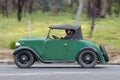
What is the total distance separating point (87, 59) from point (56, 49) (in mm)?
1163

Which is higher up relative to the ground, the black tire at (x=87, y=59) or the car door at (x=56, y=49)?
the car door at (x=56, y=49)

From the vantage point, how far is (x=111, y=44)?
24.5 metres

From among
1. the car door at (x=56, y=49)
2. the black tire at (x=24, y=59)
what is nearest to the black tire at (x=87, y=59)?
the car door at (x=56, y=49)

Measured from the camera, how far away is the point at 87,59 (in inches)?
687

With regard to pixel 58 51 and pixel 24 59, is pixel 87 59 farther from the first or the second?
pixel 24 59

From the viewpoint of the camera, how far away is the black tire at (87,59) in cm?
1734

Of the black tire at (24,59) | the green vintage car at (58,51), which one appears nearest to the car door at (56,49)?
the green vintage car at (58,51)

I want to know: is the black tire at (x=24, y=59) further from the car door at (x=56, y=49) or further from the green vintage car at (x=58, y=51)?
the car door at (x=56, y=49)

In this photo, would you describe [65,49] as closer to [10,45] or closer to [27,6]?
[10,45]

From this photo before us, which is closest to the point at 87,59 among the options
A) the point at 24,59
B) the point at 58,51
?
the point at 58,51

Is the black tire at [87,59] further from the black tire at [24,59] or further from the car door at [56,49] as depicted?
the black tire at [24,59]

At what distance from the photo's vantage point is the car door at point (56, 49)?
56.9 feet

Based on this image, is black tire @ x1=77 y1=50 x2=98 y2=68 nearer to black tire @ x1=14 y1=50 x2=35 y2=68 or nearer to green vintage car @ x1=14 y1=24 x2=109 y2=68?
green vintage car @ x1=14 y1=24 x2=109 y2=68

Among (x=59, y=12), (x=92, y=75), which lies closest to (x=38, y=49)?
(x=92, y=75)
